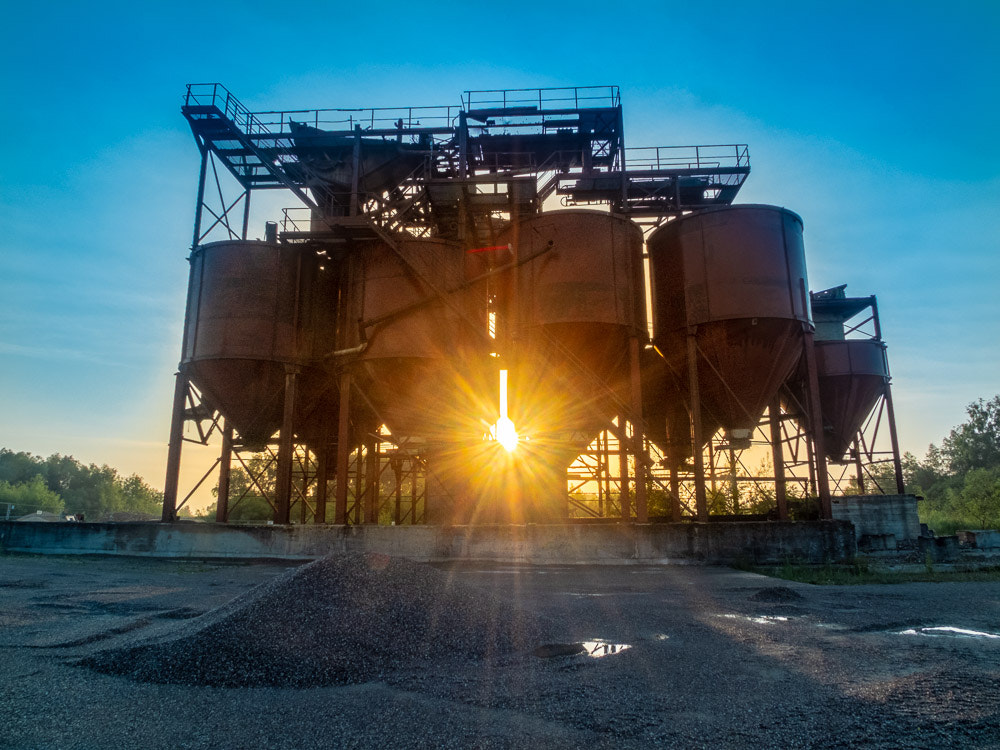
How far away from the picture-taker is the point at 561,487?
19562 mm

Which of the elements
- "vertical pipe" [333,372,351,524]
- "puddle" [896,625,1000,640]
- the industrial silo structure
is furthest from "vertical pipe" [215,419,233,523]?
"puddle" [896,625,1000,640]

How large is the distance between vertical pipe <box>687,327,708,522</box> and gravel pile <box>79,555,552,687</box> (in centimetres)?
826

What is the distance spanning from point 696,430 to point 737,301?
10.7ft

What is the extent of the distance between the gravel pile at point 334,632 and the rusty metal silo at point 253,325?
1100 centimetres

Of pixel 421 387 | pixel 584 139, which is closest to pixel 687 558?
pixel 421 387

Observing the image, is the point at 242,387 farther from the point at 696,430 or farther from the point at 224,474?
the point at 696,430

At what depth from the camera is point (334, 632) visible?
17.5ft

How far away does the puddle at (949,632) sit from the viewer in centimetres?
597

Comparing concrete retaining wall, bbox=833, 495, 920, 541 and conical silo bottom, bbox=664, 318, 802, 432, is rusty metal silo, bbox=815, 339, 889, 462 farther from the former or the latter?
conical silo bottom, bbox=664, 318, 802, 432

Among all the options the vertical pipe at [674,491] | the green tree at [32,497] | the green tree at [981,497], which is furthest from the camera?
the green tree at [32,497]

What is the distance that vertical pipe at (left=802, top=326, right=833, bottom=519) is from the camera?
47.4 ft

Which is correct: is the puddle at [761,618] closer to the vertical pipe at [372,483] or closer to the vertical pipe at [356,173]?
the vertical pipe at [356,173]

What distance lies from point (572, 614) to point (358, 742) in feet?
13.2

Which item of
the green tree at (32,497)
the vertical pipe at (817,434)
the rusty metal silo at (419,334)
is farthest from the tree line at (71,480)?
the vertical pipe at (817,434)
